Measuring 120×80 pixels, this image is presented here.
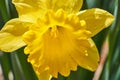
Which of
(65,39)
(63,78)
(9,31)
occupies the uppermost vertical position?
(9,31)

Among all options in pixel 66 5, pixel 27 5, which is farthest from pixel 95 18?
pixel 27 5

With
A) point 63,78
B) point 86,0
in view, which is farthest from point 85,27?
point 63,78

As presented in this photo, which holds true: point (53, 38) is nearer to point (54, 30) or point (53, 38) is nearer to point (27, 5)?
point (54, 30)

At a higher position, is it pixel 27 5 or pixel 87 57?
pixel 27 5


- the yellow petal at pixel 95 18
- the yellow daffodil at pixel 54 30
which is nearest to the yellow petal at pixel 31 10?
the yellow daffodil at pixel 54 30

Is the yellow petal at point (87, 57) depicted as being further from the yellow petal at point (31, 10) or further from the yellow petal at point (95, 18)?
the yellow petal at point (31, 10)

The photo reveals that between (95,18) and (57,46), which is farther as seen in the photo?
(57,46)

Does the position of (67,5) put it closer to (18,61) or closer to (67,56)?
(67,56)
